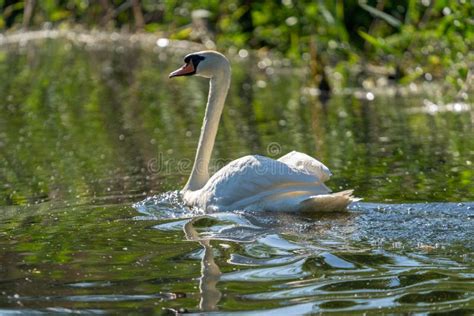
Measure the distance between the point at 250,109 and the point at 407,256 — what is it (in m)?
8.00

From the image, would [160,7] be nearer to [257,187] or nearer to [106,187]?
[106,187]

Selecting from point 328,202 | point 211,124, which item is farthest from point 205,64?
point 328,202

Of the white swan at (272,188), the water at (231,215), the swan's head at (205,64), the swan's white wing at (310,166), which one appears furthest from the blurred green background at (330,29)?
the white swan at (272,188)

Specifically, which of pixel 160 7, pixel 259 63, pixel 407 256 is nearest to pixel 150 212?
pixel 407 256

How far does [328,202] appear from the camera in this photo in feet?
24.7

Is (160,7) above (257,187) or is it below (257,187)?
above

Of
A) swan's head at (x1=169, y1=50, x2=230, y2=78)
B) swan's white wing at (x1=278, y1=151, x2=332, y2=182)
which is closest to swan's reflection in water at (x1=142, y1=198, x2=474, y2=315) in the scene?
swan's white wing at (x1=278, y1=151, x2=332, y2=182)

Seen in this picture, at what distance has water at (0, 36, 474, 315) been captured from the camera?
5.66 meters

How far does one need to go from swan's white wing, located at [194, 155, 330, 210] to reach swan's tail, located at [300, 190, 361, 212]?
9 cm

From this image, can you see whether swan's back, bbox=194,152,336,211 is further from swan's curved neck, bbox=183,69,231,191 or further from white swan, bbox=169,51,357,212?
swan's curved neck, bbox=183,69,231,191

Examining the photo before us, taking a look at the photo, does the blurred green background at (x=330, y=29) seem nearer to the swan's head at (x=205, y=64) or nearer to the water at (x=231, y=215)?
the water at (x=231, y=215)

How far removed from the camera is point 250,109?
46.3 ft

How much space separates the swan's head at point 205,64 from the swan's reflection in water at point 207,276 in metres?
2.00

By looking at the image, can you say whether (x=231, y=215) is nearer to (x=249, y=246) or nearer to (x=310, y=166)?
(x=310, y=166)
